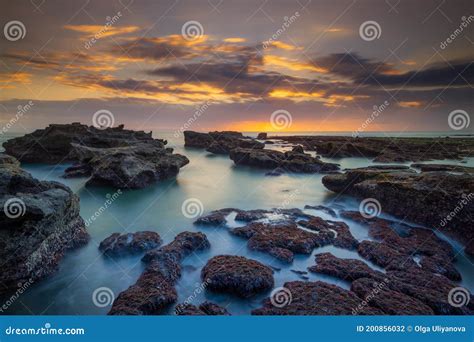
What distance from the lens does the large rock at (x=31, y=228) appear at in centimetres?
478

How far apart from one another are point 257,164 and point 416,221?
33.1ft

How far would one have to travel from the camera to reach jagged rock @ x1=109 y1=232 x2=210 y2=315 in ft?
14.2

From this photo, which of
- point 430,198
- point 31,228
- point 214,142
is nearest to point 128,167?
point 31,228

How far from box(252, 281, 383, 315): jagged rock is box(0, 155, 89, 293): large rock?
12.6 ft

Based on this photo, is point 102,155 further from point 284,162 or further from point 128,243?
point 284,162

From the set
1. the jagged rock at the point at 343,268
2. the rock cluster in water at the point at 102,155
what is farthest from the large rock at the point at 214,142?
the jagged rock at the point at 343,268

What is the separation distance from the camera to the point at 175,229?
293 inches

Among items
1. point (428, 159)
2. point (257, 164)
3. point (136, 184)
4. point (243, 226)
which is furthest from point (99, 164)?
point (428, 159)

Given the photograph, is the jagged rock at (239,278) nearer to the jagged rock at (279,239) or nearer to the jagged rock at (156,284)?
the jagged rock at (156,284)

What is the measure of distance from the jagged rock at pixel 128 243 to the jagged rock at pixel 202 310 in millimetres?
2043

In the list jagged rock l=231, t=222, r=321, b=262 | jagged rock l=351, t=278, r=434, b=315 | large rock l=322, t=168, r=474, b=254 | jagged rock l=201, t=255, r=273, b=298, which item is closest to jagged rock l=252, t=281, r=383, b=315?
jagged rock l=351, t=278, r=434, b=315

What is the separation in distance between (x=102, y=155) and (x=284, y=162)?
31.0 feet

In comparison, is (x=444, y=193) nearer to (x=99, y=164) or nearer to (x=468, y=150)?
(x=99, y=164)
